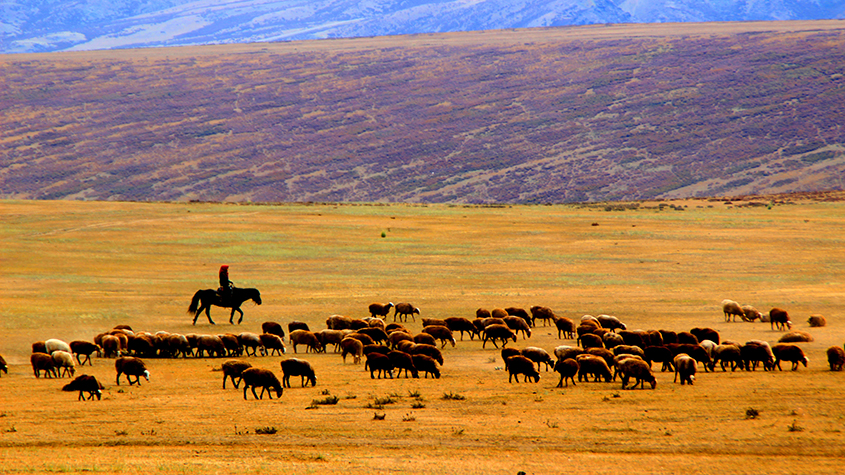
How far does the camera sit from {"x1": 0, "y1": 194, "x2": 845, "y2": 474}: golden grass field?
12.1 metres

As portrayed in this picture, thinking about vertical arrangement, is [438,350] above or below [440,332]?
below

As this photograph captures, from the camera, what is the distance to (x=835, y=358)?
1822cm

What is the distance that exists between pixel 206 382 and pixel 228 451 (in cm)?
608

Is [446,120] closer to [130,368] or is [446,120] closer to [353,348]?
[353,348]

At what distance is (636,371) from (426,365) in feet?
15.8

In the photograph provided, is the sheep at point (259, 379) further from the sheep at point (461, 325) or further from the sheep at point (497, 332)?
the sheep at point (461, 325)

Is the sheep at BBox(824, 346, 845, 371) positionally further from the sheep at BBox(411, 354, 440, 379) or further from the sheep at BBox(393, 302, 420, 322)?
the sheep at BBox(393, 302, 420, 322)

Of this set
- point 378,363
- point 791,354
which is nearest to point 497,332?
point 378,363

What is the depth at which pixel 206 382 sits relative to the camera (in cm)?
1778

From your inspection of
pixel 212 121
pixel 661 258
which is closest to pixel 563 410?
pixel 661 258

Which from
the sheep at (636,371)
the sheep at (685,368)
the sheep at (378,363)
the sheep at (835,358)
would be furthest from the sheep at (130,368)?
the sheep at (835,358)

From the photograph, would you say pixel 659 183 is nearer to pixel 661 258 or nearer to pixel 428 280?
pixel 661 258

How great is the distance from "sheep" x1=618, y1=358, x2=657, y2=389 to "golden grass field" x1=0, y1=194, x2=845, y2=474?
354mm

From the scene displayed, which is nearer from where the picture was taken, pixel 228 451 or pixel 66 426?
pixel 228 451
